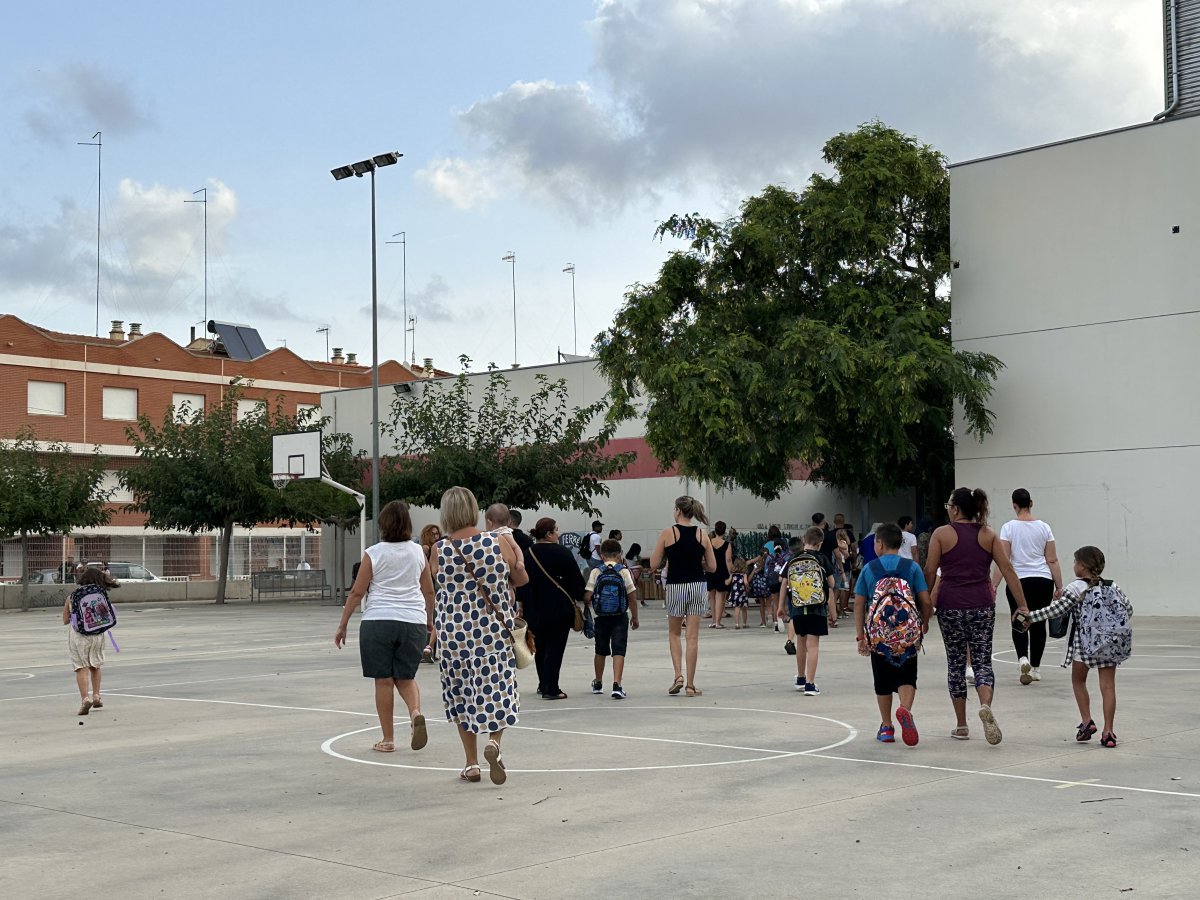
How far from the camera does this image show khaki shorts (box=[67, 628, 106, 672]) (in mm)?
13523

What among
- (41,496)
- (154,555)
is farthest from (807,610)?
(154,555)

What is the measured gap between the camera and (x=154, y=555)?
5509 cm

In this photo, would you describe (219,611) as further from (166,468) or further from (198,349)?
(198,349)

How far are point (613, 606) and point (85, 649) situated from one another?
4993 millimetres

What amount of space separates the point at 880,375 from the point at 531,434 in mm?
18639

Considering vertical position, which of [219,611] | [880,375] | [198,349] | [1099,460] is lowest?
[219,611]

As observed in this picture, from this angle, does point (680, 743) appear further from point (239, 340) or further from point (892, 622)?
point (239, 340)

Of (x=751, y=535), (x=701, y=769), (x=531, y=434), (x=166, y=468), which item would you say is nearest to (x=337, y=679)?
(x=701, y=769)

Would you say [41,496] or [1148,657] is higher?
[41,496]

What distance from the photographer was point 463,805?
8.02 metres

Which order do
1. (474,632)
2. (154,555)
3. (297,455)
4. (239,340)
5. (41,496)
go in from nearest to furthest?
(474,632)
(297,455)
(41,496)
(154,555)
(239,340)

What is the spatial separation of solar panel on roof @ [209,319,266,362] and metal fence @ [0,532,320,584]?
11973 mm

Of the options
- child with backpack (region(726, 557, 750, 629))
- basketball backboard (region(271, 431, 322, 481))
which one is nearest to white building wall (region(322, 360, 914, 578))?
basketball backboard (region(271, 431, 322, 481))

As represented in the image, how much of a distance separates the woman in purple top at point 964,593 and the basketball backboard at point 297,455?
110 feet
